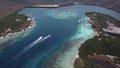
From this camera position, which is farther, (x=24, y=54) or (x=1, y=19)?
(x=1, y=19)

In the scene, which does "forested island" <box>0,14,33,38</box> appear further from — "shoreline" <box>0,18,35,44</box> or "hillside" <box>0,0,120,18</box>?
"hillside" <box>0,0,120,18</box>

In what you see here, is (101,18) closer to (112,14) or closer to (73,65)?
(112,14)

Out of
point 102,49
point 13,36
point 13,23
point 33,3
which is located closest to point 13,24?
point 13,23

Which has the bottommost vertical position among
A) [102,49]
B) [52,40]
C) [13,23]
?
[52,40]

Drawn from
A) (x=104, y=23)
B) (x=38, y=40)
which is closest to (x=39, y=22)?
(x=38, y=40)

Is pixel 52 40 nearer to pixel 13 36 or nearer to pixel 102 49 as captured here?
pixel 13 36
